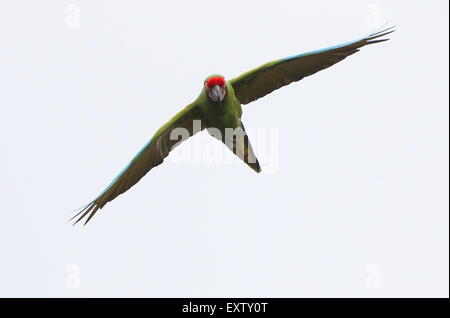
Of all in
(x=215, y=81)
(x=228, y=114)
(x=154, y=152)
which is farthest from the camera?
(x=154, y=152)

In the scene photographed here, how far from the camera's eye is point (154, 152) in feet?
47.4

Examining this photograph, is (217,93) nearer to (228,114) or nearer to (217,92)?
(217,92)

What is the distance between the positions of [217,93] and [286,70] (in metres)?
1.78

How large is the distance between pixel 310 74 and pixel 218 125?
2162 mm

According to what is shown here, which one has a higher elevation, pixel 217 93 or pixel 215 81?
pixel 215 81

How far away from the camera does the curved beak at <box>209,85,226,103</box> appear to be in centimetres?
1327

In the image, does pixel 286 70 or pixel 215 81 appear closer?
pixel 215 81

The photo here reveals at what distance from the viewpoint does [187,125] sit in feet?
47.4

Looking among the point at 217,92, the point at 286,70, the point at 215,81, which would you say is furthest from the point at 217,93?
the point at 286,70

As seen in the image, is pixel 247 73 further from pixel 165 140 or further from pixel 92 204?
pixel 92 204

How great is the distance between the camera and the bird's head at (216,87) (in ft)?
43.4

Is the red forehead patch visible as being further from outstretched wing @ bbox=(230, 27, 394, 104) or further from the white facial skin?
outstretched wing @ bbox=(230, 27, 394, 104)

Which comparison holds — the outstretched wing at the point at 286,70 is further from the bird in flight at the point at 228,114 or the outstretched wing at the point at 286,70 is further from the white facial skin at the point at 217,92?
the white facial skin at the point at 217,92
